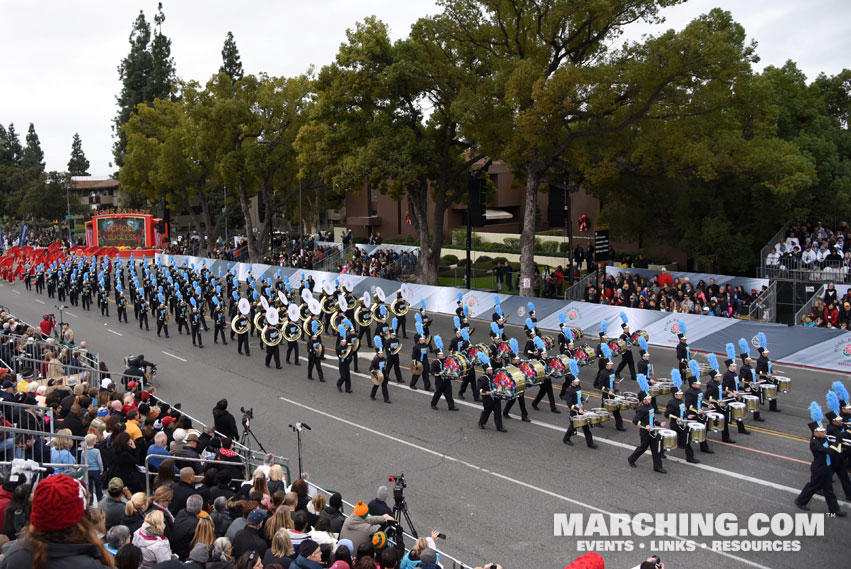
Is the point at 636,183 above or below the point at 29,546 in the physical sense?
above

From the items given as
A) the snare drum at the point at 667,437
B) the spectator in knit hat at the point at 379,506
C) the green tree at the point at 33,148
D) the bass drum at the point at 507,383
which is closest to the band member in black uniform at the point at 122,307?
the bass drum at the point at 507,383

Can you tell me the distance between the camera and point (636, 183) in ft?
103

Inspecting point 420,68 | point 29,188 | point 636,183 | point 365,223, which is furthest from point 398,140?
point 29,188

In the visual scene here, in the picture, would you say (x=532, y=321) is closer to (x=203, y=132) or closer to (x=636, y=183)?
(x=636, y=183)

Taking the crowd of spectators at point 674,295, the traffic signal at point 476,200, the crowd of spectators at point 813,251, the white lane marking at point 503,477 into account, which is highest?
the traffic signal at point 476,200

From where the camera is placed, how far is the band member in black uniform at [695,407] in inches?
526

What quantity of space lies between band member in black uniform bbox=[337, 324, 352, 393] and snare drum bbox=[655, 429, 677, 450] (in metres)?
8.48

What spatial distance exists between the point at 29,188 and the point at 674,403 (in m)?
82.6

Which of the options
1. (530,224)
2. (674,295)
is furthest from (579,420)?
(530,224)

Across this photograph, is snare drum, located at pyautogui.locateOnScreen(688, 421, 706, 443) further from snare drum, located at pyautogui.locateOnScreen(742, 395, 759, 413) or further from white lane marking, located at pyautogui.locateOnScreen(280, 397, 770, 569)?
white lane marking, located at pyautogui.locateOnScreen(280, 397, 770, 569)

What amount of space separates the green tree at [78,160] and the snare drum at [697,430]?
4428 inches

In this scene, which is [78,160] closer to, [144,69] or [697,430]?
[144,69]

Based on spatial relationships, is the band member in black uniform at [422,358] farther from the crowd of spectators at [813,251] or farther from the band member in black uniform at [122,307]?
the band member in black uniform at [122,307]

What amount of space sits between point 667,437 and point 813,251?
54.3 feet
